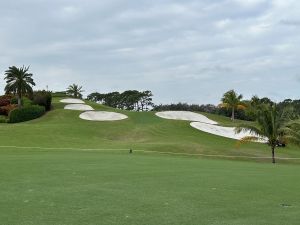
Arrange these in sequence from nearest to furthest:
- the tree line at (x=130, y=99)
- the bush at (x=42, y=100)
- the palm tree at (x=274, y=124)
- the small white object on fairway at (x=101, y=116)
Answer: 1. the palm tree at (x=274, y=124)
2. the small white object on fairway at (x=101, y=116)
3. the bush at (x=42, y=100)
4. the tree line at (x=130, y=99)

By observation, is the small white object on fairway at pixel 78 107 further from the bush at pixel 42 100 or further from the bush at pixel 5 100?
the bush at pixel 5 100

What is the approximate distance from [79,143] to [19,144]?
588 centimetres

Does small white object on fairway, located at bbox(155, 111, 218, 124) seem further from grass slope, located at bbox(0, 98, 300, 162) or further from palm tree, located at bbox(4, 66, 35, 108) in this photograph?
palm tree, located at bbox(4, 66, 35, 108)

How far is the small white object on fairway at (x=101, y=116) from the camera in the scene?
222 feet

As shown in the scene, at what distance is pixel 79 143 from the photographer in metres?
46.7

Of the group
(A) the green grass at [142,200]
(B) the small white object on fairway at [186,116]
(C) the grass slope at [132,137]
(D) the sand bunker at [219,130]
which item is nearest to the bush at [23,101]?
(C) the grass slope at [132,137]

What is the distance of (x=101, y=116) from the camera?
70.1 m

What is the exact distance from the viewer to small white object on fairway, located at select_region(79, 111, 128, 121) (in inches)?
2670

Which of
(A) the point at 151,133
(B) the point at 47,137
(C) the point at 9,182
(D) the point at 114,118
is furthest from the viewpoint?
(D) the point at 114,118

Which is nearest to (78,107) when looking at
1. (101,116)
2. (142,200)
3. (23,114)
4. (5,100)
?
(23,114)

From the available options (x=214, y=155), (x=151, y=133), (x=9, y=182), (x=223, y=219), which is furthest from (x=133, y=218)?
(x=151, y=133)

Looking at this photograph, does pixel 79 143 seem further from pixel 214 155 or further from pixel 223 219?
pixel 223 219

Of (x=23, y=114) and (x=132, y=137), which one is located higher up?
(x=23, y=114)

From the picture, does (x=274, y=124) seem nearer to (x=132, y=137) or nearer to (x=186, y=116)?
(x=132, y=137)
